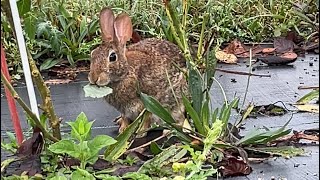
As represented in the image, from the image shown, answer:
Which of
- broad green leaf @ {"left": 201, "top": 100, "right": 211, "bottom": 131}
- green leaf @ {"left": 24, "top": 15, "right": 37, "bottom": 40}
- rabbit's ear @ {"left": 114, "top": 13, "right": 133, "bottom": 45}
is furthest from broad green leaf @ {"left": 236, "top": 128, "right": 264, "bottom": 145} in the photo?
Result: green leaf @ {"left": 24, "top": 15, "right": 37, "bottom": 40}

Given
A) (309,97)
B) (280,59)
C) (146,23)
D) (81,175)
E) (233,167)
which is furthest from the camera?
(146,23)

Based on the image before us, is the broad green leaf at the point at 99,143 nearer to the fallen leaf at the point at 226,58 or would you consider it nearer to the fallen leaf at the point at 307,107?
the fallen leaf at the point at 307,107

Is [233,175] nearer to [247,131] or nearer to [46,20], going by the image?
[247,131]

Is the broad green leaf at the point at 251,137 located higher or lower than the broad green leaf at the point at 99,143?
lower

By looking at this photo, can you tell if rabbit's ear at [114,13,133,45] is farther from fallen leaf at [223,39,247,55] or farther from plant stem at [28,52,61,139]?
fallen leaf at [223,39,247,55]

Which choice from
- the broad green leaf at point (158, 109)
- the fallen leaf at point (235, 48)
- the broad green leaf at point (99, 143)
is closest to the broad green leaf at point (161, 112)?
the broad green leaf at point (158, 109)

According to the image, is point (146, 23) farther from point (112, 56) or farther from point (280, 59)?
point (112, 56)

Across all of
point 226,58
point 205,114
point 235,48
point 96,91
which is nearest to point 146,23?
point 235,48
